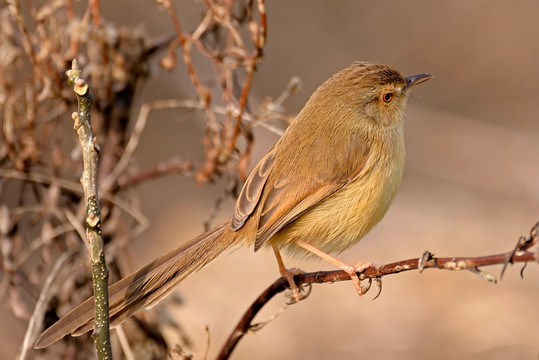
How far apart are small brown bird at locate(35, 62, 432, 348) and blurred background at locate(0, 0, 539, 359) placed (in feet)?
2.95

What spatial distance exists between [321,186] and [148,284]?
1.01m

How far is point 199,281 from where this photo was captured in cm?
745

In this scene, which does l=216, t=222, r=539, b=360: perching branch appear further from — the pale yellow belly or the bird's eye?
the bird's eye

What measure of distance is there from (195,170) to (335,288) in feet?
10.3

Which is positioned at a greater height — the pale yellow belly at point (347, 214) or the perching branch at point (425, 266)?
the pale yellow belly at point (347, 214)

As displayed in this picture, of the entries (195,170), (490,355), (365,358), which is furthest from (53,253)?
(490,355)

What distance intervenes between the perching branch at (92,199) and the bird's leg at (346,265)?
1077 millimetres

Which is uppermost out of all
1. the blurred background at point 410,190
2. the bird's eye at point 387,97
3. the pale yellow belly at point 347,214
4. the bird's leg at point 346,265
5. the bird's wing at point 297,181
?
the blurred background at point 410,190

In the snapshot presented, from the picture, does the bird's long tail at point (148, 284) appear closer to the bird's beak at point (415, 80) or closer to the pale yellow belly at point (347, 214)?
the pale yellow belly at point (347, 214)

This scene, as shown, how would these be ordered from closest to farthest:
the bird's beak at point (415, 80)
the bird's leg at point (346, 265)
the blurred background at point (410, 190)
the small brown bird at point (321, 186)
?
the bird's leg at point (346, 265) < the small brown bird at point (321, 186) < the bird's beak at point (415, 80) < the blurred background at point (410, 190)

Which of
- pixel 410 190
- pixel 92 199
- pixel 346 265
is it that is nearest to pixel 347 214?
pixel 346 265

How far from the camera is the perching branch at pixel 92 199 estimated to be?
7.70 feet

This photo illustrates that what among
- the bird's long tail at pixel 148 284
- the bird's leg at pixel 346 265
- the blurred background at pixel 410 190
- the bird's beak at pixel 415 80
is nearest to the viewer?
the bird's long tail at pixel 148 284

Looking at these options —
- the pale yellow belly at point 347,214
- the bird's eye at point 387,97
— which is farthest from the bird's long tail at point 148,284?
the bird's eye at point 387,97
